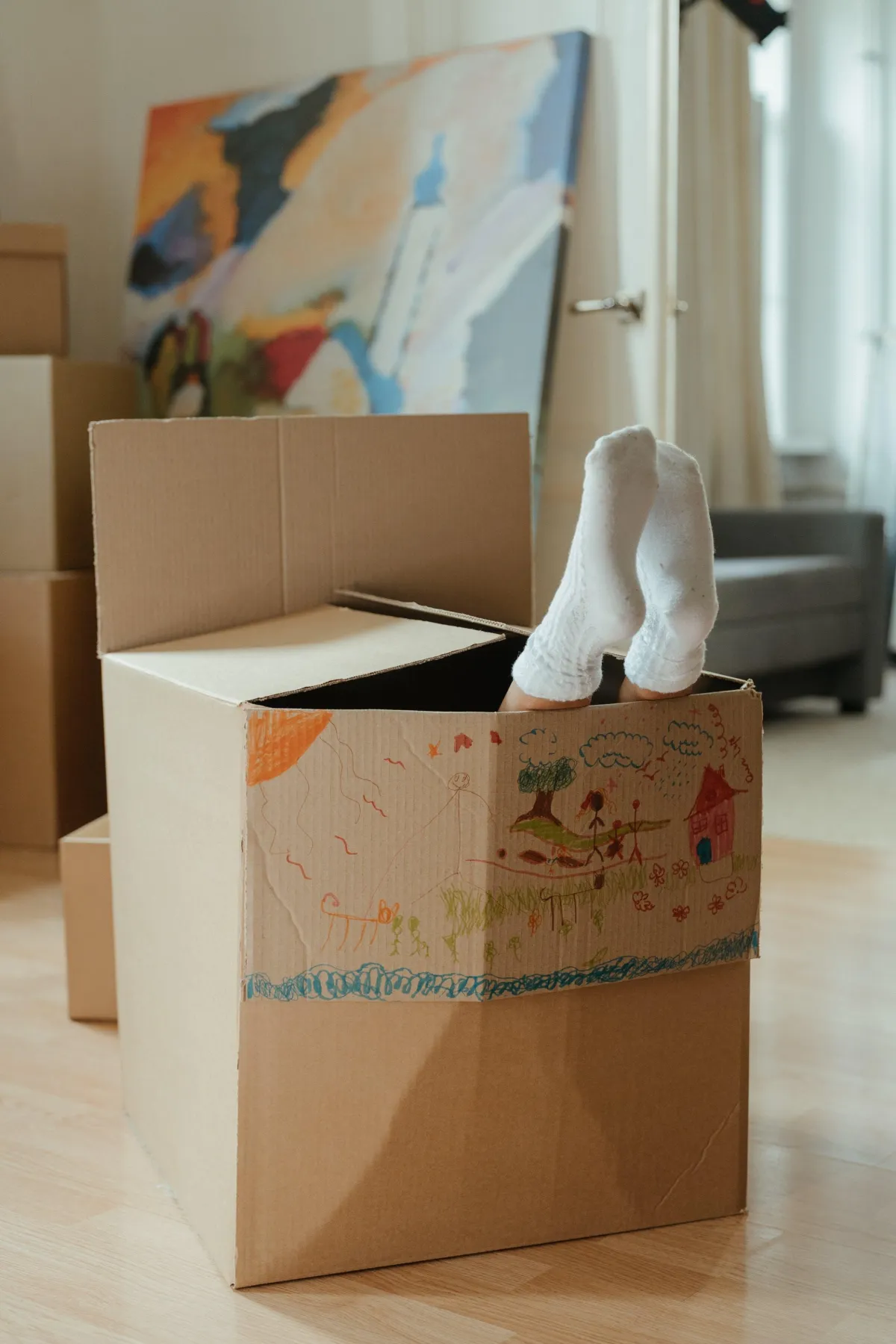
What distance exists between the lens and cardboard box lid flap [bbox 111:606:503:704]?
113cm

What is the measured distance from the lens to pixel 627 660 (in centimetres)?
110

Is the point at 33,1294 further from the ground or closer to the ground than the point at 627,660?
closer to the ground

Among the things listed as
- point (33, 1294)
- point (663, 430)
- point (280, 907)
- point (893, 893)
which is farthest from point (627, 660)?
point (663, 430)

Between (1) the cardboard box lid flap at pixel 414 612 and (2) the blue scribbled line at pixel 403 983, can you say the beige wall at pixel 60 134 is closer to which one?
(1) the cardboard box lid flap at pixel 414 612

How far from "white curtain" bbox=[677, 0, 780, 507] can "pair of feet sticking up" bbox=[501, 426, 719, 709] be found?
357 cm

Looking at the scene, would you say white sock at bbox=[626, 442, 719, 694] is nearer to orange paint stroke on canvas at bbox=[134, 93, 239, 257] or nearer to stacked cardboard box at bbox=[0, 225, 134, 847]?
stacked cardboard box at bbox=[0, 225, 134, 847]

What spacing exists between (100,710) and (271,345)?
0.80 metres

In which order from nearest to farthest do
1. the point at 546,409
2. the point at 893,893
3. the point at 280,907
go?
the point at 280,907, the point at 893,893, the point at 546,409

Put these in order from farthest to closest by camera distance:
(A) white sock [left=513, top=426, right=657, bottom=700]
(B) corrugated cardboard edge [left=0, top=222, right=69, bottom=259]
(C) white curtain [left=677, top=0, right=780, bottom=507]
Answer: (C) white curtain [left=677, top=0, right=780, bottom=507], (B) corrugated cardboard edge [left=0, top=222, right=69, bottom=259], (A) white sock [left=513, top=426, right=657, bottom=700]

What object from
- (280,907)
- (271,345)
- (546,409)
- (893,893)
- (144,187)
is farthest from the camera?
(144,187)

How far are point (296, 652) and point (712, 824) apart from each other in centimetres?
38

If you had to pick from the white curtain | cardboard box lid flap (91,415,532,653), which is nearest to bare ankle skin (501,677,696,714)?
cardboard box lid flap (91,415,532,653)

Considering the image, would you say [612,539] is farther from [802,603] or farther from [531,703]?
[802,603]

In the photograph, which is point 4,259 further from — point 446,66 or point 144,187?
point 446,66
